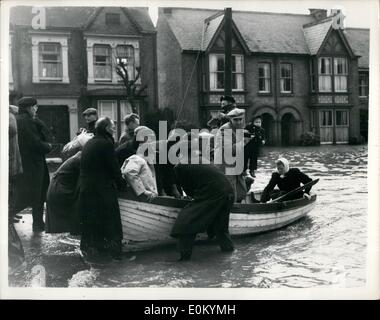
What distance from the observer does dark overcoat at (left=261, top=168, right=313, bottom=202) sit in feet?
31.5

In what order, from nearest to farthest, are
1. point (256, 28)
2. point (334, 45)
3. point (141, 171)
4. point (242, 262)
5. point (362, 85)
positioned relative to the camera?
point (242, 262), point (141, 171), point (256, 28), point (334, 45), point (362, 85)

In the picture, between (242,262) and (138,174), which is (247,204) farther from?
(138,174)

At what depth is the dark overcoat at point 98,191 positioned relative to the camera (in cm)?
678

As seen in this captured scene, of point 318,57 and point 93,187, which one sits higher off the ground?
point 318,57

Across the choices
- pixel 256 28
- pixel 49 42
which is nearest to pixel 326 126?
pixel 256 28

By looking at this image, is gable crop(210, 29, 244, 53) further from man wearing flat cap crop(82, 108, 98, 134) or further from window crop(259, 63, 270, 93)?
man wearing flat cap crop(82, 108, 98, 134)

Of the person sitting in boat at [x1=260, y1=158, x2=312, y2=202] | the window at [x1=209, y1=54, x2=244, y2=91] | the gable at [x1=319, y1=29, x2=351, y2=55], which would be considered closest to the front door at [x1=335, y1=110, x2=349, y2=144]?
the gable at [x1=319, y1=29, x2=351, y2=55]

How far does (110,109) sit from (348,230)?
57.5 feet

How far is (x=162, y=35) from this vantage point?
27484 millimetres

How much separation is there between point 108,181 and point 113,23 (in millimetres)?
19082

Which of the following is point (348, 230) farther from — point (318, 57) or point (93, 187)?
point (318, 57)

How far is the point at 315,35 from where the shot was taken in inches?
1204

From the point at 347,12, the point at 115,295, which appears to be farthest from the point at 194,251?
the point at 347,12
